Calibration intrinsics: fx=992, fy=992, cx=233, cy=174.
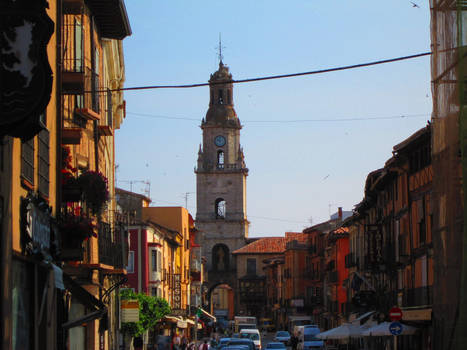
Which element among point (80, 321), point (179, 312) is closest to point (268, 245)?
point (179, 312)

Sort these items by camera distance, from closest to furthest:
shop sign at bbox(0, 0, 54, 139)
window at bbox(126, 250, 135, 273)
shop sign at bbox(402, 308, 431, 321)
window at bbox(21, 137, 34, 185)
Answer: shop sign at bbox(0, 0, 54, 139), window at bbox(21, 137, 34, 185), shop sign at bbox(402, 308, 431, 321), window at bbox(126, 250, 135, 273)

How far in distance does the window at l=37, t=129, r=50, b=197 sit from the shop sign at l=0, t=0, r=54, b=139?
6.20m

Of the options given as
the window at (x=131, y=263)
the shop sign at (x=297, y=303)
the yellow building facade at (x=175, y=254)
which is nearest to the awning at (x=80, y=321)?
the window at (x=131, y=263)

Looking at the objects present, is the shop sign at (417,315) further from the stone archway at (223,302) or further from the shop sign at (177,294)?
the stone archway at (223,302)

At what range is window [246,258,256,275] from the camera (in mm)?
139625

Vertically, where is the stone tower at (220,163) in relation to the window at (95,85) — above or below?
above

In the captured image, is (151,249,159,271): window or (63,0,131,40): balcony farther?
(151,249,159,271): window

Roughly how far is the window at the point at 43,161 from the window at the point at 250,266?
121724 millimetres

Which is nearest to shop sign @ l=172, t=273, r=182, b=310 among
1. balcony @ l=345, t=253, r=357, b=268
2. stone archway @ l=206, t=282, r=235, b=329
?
balcony @ l=345, t=253, r=357, b=268

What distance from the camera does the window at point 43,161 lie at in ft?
57.1

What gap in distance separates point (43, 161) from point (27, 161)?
1.66 m

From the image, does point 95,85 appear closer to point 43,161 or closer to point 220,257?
point 43,161

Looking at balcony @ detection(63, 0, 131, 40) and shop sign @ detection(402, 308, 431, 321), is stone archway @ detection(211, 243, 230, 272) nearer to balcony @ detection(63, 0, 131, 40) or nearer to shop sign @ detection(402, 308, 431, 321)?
shop sign @ detection(402, 308, 431, 321)

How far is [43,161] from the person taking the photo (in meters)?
17.7
